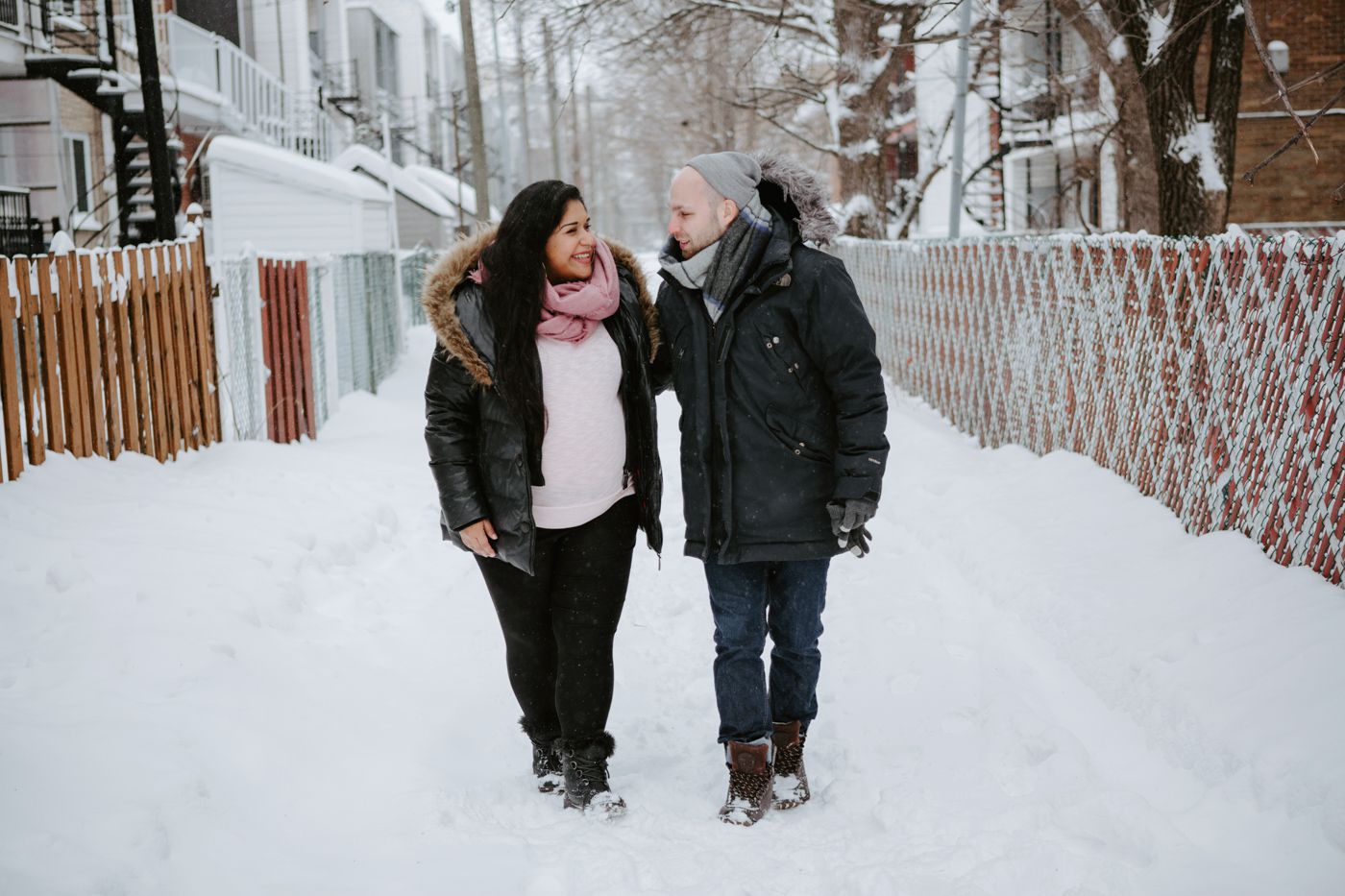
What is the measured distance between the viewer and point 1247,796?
10.8ft

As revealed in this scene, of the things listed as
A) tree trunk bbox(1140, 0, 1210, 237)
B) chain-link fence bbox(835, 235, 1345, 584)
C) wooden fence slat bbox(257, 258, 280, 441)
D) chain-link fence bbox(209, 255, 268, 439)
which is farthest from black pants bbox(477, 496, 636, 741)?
tree trunk bbox(1140, 0, 1210, 237)

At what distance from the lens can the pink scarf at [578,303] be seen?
3303 millimetres

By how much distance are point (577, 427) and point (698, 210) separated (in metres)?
0.72

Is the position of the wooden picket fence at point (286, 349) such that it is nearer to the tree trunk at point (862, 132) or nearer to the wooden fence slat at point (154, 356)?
the wooden fence slat at point (154, 356)

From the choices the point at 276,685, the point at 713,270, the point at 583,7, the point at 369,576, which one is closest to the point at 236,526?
the point at 369,576

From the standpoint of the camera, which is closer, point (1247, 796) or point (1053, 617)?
point (1247, 796)

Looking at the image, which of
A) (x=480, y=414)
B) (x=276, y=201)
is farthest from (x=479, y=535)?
(x=276, y=201)

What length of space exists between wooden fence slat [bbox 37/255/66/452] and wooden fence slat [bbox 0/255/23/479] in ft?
0.87

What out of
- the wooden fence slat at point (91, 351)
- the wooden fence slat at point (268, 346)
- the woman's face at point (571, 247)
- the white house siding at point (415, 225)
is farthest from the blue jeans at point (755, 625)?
the white house siding at point (415, 225)

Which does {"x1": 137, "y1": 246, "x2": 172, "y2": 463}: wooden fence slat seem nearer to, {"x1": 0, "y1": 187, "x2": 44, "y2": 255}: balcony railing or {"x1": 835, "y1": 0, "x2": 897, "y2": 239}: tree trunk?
{"x1": 0, "y1": 187, "x2": 44, "y2": 255}: balcony railing

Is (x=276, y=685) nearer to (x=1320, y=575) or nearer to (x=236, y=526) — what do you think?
(x=236, y=526)

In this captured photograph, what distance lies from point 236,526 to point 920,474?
449 centimetres

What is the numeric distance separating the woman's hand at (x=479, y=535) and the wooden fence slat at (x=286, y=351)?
6.26m

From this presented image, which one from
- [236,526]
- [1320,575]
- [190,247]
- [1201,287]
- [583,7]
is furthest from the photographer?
[583,7]
